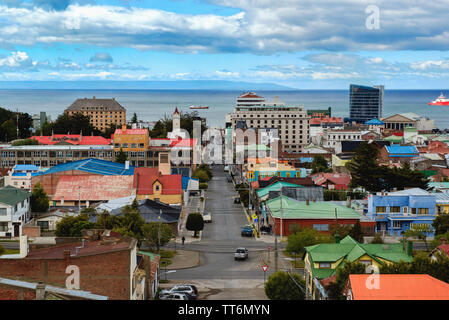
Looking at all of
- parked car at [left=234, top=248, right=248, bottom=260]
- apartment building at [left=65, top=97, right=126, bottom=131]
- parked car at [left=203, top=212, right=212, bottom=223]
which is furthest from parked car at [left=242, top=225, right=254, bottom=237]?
apartment building at [left=65, top=97, right=126, bottom=131]

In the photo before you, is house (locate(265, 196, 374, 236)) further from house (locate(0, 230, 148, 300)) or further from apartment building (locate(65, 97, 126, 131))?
apartment building (locate(65, 97, 126, 131))

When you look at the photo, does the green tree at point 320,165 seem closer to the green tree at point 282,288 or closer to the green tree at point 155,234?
the green tree at point 155,234

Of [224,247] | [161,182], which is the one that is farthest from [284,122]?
[224,247]

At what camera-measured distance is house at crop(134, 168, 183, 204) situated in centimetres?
5150

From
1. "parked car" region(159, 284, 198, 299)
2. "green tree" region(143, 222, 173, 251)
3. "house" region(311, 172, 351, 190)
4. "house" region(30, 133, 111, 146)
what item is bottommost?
"parked car" region(159, 284, 198, 299)

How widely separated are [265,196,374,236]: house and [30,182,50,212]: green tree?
58.2 ft

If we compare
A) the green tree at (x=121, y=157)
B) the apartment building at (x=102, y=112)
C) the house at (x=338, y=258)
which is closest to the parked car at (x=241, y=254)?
the house at (x=338, y=258)

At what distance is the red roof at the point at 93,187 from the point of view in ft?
170

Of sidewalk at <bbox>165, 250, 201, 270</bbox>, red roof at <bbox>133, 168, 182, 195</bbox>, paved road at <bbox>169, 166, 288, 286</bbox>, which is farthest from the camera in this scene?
red roof at <bbox>133, 168, 182, 195</bbox>

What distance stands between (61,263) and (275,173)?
48.6 metres

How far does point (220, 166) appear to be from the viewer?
99312 mm

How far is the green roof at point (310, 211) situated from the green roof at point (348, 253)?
15304 mm

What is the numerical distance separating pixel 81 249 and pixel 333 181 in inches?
1669
